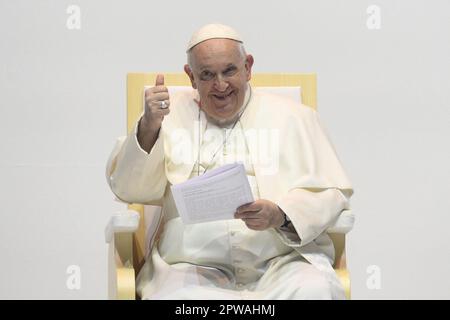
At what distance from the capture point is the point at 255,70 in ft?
21.0

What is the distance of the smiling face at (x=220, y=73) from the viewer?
5055 millimetres

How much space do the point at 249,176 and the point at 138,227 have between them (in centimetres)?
53

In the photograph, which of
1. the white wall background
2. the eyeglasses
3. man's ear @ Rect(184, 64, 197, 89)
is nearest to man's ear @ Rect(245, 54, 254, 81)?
the eyeglasses

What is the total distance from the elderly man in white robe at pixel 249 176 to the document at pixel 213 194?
70mm

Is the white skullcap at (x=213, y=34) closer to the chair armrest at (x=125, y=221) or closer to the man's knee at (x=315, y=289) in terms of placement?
the chair armrest at (x=125, y=221)

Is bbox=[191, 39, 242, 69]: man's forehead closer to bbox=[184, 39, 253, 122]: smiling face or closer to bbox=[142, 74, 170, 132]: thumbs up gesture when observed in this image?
bbox=[184, 39, 253, 122]: smiling face

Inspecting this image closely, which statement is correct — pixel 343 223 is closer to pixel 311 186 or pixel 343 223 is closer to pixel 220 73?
pixel 311 186

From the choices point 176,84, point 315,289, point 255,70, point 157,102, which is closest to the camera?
point 315,289

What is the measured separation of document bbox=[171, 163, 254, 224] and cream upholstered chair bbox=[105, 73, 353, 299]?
292mm

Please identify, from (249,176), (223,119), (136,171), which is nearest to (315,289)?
(249,176)

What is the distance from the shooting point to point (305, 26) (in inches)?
255

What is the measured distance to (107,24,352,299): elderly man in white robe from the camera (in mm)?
4762
